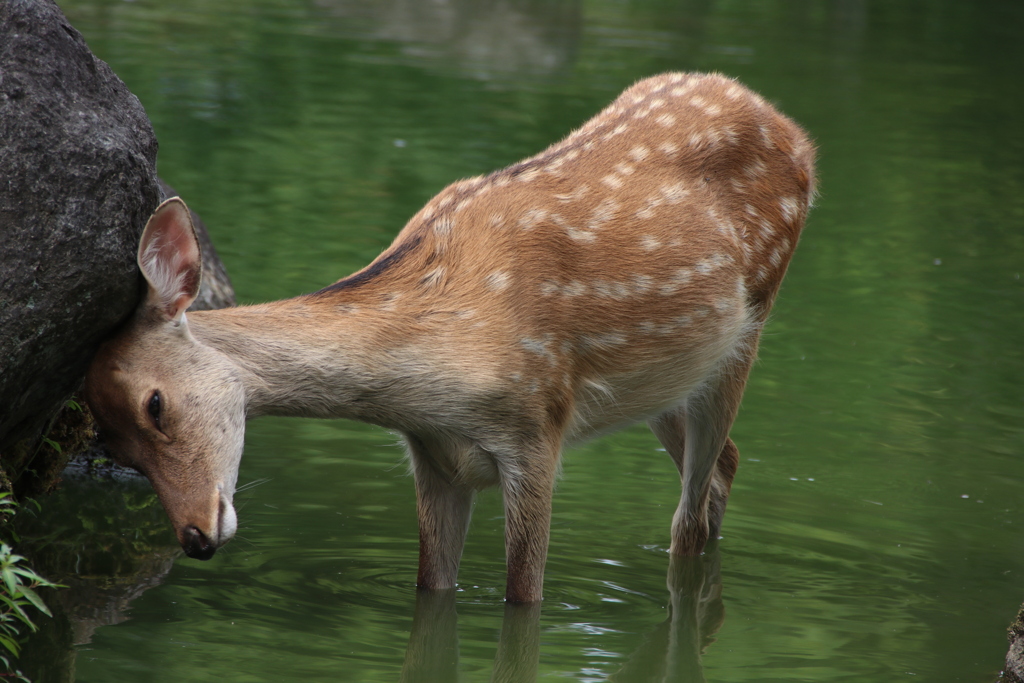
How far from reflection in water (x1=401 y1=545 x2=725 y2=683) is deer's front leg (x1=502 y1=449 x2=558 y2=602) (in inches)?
3.5

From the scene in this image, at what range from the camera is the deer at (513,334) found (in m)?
4.51

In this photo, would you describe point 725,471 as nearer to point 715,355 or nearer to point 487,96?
point 715,355

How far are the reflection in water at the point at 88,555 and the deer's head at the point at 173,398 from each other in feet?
2.45

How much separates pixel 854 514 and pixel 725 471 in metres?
0.66

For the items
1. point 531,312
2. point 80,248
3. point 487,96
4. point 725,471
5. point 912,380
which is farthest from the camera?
point 487,96

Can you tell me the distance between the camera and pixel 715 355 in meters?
5.83

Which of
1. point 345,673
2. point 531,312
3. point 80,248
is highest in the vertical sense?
point 80,248

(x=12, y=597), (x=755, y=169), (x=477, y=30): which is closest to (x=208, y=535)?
(x=12, y=597)

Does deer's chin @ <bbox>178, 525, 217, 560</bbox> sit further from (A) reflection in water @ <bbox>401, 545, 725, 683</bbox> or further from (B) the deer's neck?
(A) reflection in water @ <bbox>401, 545, 725, 683</bbox>

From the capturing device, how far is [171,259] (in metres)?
4.51

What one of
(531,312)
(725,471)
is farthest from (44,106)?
(725,471)

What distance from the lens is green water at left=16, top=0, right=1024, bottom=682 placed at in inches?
205

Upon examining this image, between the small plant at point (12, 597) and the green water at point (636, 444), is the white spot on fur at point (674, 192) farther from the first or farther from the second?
the small plant at point (12, 597)

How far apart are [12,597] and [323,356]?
1317mm
